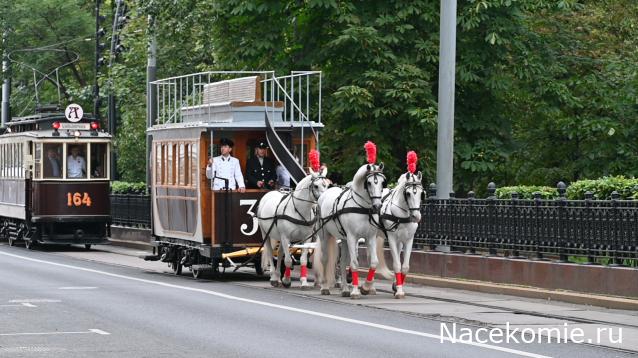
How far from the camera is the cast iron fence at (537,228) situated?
20000 millimetres

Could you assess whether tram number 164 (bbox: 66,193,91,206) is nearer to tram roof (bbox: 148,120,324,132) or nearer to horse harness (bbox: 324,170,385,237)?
tram roof (bbox: 148,120,324,132)

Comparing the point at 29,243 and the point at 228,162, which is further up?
the point at 228,162

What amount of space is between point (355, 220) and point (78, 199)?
18.2 meters

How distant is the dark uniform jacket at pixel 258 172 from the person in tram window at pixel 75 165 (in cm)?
1417

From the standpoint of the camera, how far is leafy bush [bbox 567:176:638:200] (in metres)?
21.0

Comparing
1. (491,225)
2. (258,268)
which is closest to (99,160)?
(258,268)

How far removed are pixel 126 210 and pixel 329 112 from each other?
12.2m

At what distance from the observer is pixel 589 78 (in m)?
34.1

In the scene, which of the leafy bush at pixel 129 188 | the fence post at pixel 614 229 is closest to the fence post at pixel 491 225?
the fence post at pixel 614 229

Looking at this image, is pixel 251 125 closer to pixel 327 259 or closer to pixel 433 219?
pixel 327 259

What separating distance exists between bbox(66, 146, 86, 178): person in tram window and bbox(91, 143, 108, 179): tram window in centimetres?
28

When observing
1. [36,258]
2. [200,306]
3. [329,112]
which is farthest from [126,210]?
[200,306]

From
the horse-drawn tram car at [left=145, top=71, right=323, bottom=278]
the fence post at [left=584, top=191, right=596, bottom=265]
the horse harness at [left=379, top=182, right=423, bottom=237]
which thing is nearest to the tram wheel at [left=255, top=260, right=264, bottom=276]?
the horse-drawn tram car at [left=145, top=71, right=323, bottom=278]

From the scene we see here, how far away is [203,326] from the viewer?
664 inches
